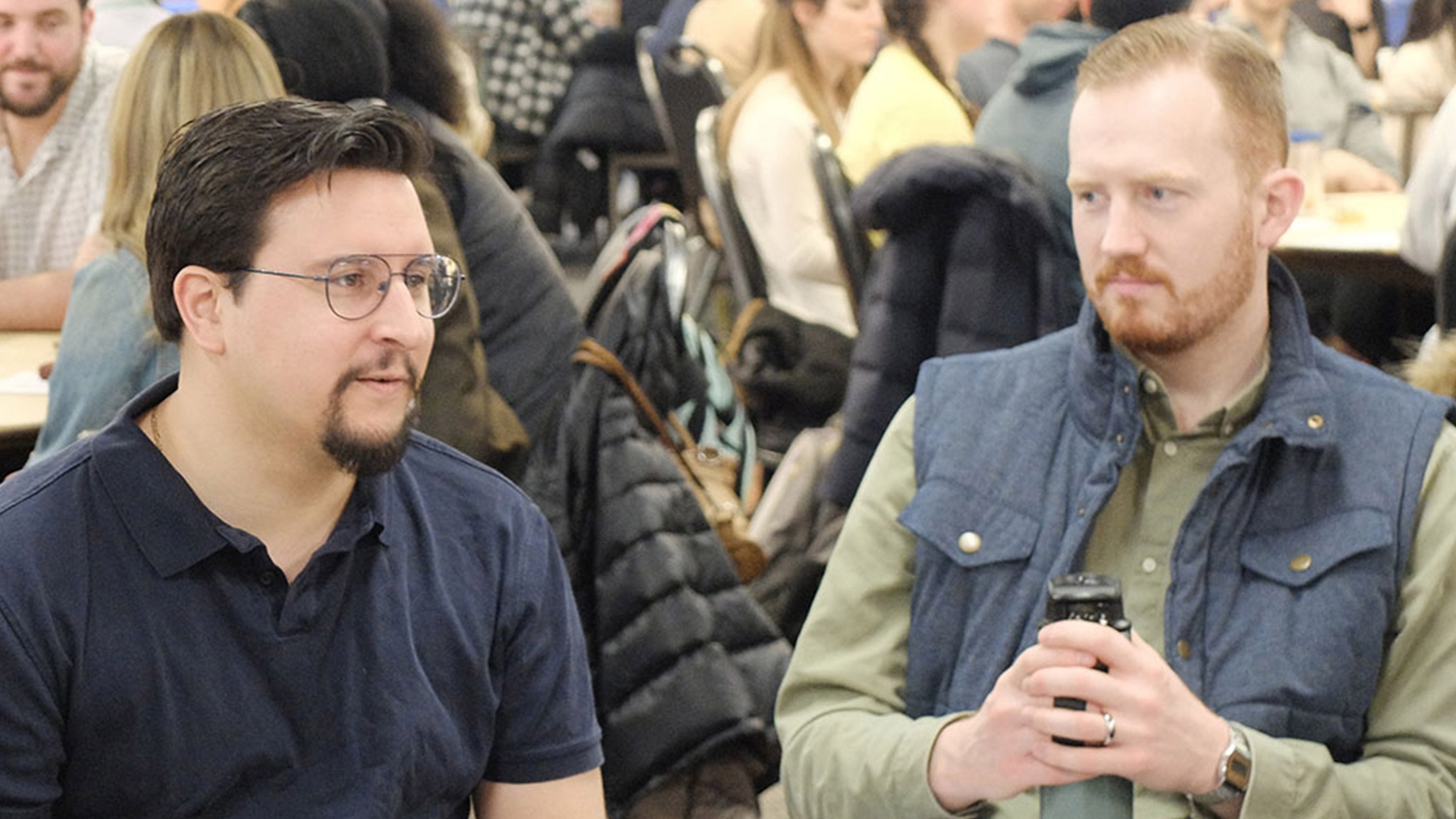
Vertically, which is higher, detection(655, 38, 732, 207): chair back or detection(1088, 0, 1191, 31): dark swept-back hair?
detection(1088, 0, 1191, 31): dark swept-back hair

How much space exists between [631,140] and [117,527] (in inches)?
256

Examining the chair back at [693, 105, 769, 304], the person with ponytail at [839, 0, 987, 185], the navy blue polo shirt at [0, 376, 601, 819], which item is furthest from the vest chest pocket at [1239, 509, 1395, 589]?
the chair back at [693, 105, 769, 304]

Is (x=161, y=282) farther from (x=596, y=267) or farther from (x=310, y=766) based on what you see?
(x=596, y=267)

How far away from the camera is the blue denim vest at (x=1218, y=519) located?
150 centimetres

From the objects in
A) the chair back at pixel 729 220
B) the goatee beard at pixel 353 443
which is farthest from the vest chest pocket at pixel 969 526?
the chair back at pixel 729 220

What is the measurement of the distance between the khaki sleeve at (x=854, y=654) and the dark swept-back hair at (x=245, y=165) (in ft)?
1.91

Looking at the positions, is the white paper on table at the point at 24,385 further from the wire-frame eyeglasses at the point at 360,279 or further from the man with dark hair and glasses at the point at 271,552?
the wire-frame eyeglasses at the point at 360,279

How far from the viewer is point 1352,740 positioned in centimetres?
152

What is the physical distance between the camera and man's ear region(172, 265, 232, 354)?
140cm

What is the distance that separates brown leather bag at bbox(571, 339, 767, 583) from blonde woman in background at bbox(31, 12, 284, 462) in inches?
24.0

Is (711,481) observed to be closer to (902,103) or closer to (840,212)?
(840,212)

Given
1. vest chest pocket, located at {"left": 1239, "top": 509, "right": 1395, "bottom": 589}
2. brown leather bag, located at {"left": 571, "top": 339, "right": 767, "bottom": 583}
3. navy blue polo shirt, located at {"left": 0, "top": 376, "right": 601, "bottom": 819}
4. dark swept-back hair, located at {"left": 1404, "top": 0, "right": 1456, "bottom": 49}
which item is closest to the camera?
navy blue polo shirt, located at {"left": 0, "top": 376, "right": 601, "bottom": 819}

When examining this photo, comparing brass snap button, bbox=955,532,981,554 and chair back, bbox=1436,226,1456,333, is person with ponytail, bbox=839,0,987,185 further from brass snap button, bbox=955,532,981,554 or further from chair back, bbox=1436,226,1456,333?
brass snap button, bbox=955,532,981,554

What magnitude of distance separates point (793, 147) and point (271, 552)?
3.02 metres
